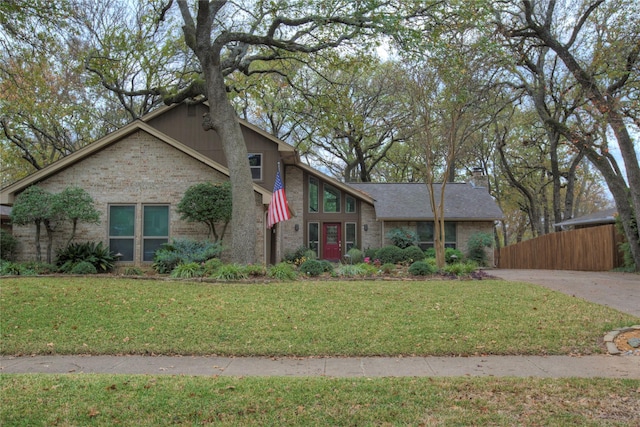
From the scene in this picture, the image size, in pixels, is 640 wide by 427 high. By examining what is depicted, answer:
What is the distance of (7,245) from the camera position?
1541 centimetres

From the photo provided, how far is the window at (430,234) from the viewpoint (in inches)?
924

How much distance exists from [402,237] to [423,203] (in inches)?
105

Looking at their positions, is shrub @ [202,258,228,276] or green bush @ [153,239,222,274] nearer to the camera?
shrub @ [202,258,228,276]

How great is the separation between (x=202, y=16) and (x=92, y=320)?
32.2 feet

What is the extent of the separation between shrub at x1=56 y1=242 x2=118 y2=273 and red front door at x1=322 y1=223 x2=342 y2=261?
10824mm

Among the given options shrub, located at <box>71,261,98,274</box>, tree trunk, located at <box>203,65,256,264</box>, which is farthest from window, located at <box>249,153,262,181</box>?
shrub, located at <box>71,261,98,274</box>

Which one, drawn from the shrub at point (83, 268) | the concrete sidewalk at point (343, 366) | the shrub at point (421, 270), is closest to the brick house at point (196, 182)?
the shrub at point (83, 268)

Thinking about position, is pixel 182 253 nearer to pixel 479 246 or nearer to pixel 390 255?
pixel 390 255

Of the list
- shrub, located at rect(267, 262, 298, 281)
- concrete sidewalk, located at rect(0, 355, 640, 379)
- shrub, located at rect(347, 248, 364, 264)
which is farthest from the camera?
shrub, located at rect(347, 248, 364, 264)

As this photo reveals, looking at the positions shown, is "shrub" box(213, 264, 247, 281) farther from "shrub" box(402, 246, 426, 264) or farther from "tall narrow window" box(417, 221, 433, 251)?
"tall narrow window" box(417, 221, 433, 251)

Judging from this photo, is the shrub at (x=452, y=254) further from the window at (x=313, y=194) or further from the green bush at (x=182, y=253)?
the green bush at (x=182, y=253)

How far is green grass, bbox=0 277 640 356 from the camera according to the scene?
7203 millimetres

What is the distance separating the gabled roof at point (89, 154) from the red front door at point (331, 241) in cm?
771

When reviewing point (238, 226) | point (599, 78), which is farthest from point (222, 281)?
Answer: point (599, 78)
